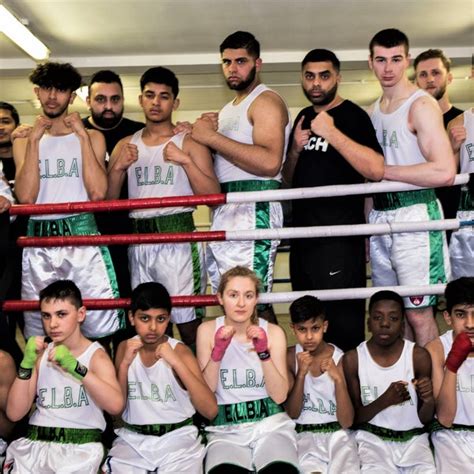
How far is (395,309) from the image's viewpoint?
10.0 feet

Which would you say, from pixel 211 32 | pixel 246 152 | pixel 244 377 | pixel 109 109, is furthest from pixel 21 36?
pixel 244 377

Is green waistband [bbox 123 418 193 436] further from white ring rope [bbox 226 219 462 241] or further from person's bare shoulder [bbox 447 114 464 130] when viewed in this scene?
person's bare shoulder [bbox 447 114 464 130]

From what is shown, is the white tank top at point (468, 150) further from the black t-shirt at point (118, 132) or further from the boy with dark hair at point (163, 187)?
the black t-shirt at point (118, 132)

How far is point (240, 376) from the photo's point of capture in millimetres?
3104

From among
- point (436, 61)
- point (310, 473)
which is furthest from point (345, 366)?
point (436, 61)

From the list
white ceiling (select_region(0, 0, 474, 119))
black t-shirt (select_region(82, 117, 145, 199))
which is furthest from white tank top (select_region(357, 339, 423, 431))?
white ceiling (select_region(0, 0, 474, 119))

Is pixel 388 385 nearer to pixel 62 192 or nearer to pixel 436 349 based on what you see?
pixel 436 349

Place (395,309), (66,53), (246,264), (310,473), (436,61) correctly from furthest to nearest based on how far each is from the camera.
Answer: (66,53) → (436,61) → (246,264) → (395,309) → (310,473)

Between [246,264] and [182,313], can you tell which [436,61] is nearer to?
[246,264]

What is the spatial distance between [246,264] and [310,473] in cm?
105

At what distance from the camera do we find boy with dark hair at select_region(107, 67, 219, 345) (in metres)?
3.54

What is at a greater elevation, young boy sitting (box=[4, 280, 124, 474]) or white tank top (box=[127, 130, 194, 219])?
white tank top (box=[127, 130, 194, 219])

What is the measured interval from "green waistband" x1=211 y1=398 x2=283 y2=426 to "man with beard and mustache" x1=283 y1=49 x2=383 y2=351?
53cm

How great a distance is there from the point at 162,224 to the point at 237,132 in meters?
0.61
